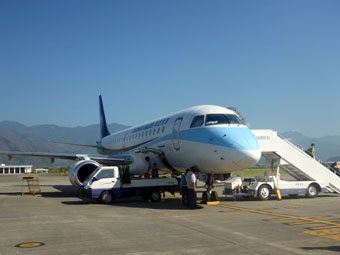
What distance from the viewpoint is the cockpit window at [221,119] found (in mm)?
14969

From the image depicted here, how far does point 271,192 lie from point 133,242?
422 inches

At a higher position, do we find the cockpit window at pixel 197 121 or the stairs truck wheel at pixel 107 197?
the cockpit window at pixel 197 121

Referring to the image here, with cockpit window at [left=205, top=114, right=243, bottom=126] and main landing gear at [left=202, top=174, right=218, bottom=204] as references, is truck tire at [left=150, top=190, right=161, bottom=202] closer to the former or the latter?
main landing gear at [left=202, top=174, right=218, bottom=204]

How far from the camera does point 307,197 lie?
18.1 metres

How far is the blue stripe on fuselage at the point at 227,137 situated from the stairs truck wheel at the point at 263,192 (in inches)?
127

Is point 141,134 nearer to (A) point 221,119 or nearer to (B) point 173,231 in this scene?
(A) point 221,119

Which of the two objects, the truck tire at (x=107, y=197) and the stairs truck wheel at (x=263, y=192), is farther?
the stairs truck wheel at (x=263, y=192)

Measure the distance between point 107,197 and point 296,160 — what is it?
9.50 metres

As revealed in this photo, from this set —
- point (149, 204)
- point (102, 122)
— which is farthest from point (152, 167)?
point (102, 122)

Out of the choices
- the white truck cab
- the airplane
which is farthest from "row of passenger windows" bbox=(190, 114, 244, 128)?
the white truck cab

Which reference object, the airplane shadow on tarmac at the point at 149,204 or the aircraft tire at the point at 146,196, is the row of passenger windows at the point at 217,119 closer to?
the airplane shadow on tarmac at the point at 149,204

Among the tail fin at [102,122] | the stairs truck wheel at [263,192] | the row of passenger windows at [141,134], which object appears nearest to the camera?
the stairs truck wheel at [263,192]

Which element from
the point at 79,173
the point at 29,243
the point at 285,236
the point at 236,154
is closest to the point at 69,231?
the point at 29,243

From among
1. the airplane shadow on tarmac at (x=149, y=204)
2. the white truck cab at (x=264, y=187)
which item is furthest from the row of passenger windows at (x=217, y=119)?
the airplane shadow on tarmac at (x=149, y=204)
